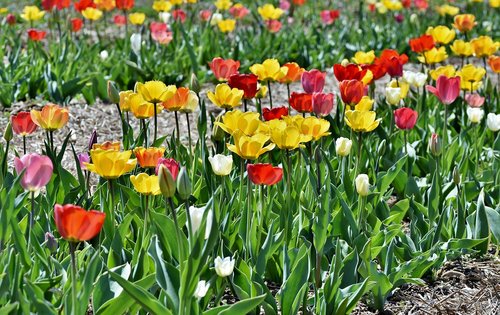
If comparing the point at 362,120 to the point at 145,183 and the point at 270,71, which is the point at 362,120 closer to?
the point at 270,71

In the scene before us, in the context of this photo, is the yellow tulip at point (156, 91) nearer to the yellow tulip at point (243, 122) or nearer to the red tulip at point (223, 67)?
the yellow tulip at point (243, 122)

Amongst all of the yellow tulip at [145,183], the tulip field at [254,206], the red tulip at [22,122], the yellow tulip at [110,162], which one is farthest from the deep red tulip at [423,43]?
the yellow tulip at [110,162]

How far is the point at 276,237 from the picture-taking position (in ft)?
8.95

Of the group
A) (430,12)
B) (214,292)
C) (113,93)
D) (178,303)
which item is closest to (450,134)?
(113,93)

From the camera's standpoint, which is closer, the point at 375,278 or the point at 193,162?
the point at 375,278

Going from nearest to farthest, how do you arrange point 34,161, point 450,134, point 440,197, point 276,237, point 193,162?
point 34,161 → point 276,237 → point 193,162 → point 440,197 → point 450,134

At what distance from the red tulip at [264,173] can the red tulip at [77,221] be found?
66 cm

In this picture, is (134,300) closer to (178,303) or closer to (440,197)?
(178,303)

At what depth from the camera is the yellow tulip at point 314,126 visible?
108 inches

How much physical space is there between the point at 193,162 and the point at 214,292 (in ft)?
2.51

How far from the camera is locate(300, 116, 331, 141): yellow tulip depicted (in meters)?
2.75

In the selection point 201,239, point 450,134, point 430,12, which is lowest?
point 430,12

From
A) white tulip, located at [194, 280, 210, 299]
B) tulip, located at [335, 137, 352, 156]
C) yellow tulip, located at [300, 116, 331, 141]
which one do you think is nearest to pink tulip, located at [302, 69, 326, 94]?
tulip, located at [335, 137, 352, 156]

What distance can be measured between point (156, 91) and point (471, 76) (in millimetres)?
1778
